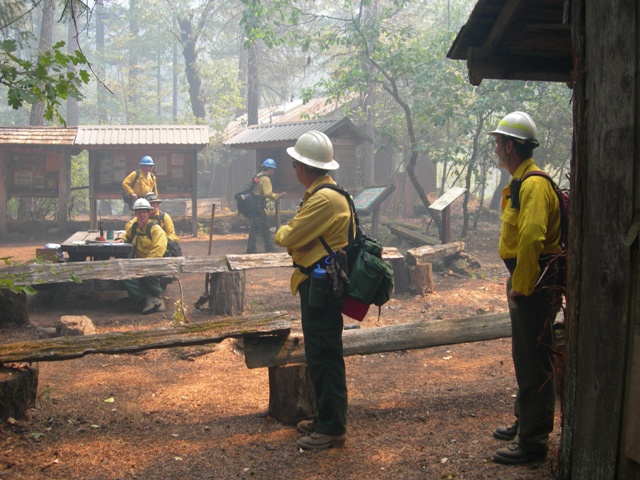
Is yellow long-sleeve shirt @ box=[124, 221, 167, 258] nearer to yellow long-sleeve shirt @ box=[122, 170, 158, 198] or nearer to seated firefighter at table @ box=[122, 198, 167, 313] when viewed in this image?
seated firefighter at table @ box=[122, 198, 167, 313]

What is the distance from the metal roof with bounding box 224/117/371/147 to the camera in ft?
54.2

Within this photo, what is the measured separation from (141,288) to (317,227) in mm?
6561

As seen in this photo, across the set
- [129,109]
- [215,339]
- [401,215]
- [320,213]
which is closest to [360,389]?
[215,339]

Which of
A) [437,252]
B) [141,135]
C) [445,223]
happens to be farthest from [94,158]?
[437,252]

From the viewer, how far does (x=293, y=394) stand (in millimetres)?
4980

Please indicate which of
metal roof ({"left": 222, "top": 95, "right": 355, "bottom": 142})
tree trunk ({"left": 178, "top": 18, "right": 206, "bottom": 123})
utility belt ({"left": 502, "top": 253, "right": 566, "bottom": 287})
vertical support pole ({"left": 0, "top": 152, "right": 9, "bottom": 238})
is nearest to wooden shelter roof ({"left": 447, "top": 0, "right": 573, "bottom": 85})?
utility belt ({"left": 502, "top": 253, "right": 566, "bottom": 287})

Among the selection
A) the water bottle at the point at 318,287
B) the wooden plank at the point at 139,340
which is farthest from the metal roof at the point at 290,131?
the water bottle at the point at 318,287

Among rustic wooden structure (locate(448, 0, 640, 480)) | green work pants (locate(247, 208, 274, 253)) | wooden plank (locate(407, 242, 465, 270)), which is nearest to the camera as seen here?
rustic wooden structure (locate(448, 0, 640, 480))

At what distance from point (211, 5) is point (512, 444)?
3047 centimetres

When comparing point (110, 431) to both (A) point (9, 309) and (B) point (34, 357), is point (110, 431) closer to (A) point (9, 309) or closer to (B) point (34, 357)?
(B) point (34, 357)

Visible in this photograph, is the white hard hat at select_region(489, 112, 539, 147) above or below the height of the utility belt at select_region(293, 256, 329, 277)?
above

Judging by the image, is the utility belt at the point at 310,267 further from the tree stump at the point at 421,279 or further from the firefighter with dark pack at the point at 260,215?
the firefighter with dark pack at the point at 260,215

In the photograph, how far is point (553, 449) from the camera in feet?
Result: 13.1

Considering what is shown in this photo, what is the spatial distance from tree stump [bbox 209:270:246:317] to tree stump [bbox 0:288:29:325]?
2641 mm
